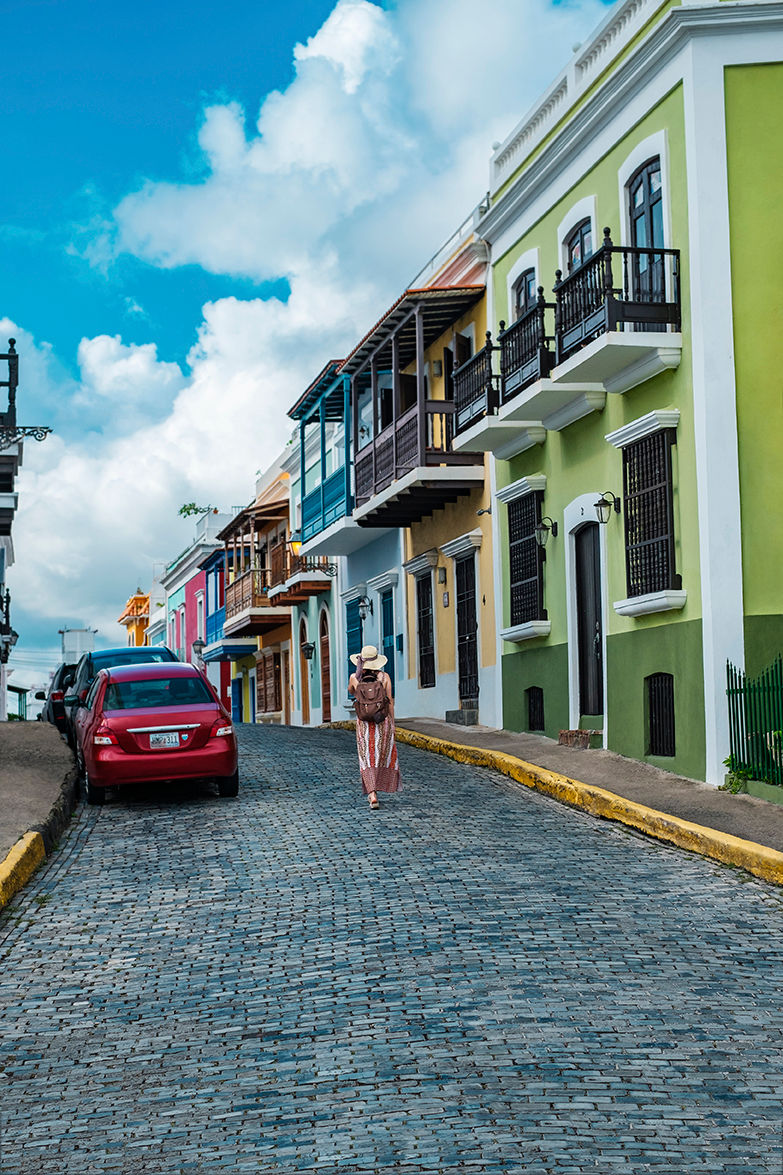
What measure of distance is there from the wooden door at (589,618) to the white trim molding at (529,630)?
0.81 metres

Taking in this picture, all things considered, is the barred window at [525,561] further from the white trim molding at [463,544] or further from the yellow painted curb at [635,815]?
the yellow painted curb at [635,815]

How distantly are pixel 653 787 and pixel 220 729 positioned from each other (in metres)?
4.63

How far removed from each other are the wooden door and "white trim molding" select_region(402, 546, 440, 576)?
20.2ft

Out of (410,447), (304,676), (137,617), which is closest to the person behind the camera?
(410,447)

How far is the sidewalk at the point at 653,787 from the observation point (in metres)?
12.6

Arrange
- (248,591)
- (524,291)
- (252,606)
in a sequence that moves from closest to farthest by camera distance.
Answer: (524,291) → (252,606) → (248,591)

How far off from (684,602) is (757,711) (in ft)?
5.52

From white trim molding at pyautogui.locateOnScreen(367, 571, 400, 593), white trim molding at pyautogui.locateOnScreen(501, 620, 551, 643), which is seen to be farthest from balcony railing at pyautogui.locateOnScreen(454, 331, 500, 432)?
white trim molding at pyautogui.locateOnScreen(367, 571, 400, 593)

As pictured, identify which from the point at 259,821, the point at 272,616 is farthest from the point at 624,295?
the point at 272,616

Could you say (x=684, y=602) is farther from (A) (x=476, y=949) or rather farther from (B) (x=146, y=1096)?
(B) (x=146, y=1096)

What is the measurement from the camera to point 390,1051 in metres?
6.39

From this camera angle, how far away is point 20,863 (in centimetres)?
1112

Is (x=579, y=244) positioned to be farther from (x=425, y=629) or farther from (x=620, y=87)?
(x=425, y=629)

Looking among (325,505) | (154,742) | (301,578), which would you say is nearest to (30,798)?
(154,742)
